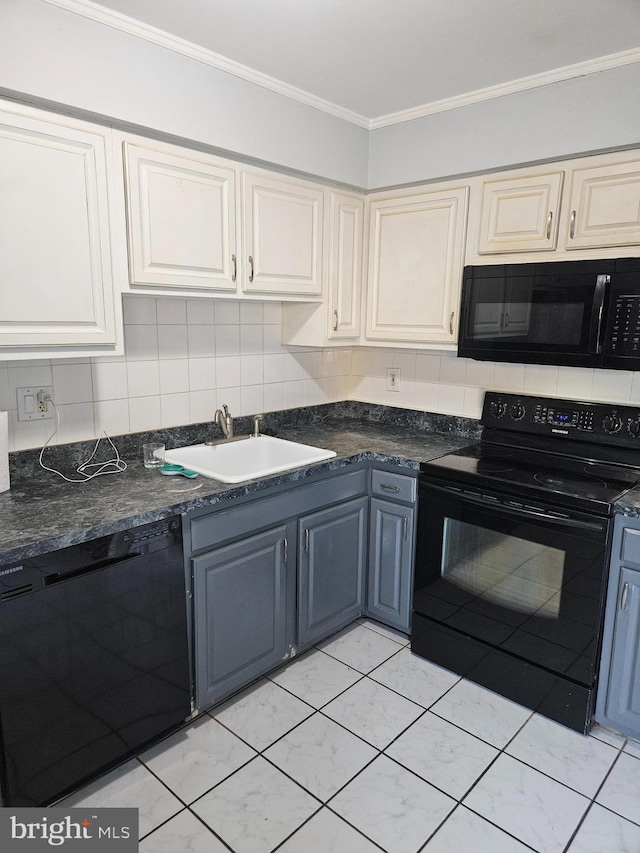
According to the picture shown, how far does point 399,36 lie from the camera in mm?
1770

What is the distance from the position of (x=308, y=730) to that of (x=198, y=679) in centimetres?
43

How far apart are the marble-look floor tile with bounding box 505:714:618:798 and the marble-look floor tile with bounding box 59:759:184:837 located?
3.73 feet

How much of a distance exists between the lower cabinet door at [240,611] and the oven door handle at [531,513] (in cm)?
66

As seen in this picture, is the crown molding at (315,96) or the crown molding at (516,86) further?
the crown molding at (516,86)

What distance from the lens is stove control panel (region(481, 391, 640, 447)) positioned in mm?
2238

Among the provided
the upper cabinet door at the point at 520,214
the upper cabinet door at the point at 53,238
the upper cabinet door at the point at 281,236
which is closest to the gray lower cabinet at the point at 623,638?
the upper cabinet door at the point at 520,214

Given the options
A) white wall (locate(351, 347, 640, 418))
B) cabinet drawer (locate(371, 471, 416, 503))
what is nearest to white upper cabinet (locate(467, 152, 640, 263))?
white wall (locate(351, 347, 640, 418))

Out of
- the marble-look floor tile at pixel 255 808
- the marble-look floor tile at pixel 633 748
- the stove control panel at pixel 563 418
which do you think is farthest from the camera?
the stove control panel at pixel 563 418

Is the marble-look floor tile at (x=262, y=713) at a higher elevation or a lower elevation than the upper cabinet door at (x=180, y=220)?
lower

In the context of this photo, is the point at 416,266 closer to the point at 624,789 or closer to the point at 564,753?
the point at 564,753

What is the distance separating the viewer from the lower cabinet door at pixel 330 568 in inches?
88.9

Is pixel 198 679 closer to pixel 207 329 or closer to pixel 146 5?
pixel 207 329

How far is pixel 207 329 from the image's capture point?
246 centimetres

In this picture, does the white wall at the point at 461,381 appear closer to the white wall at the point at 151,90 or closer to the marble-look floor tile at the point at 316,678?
the white wall at the point at 151,90
